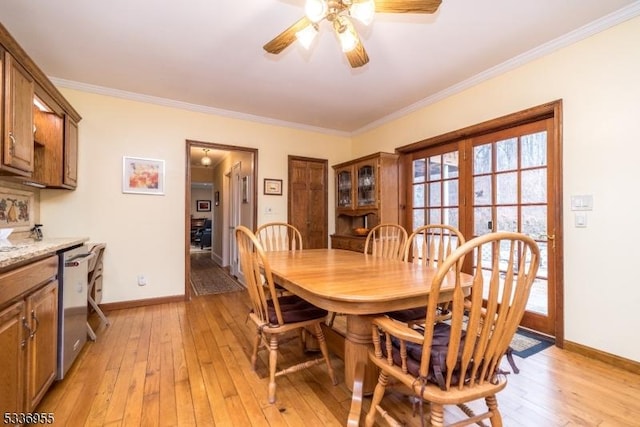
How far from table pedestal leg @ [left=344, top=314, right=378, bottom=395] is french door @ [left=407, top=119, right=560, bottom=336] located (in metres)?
1.88

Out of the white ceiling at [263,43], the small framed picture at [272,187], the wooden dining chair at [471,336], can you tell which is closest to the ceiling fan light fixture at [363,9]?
the white ceiling at [263,43]

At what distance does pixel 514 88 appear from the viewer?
104 inches

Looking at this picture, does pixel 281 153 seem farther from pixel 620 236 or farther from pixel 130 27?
pixel 620 236

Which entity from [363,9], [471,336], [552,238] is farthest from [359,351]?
[552,238]

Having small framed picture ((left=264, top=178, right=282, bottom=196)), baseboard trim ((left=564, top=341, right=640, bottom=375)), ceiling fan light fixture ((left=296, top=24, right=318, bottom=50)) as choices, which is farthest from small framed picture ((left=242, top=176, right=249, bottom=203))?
baseboard trim ((left=564, top=341, right=640, bottom=375))

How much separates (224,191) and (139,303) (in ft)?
10.8

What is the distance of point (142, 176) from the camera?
11.1 feet

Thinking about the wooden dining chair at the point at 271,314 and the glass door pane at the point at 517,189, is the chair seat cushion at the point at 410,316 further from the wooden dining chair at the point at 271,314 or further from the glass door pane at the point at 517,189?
the glass door pane at the point at 517,189

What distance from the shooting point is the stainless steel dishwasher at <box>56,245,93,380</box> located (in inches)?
69.6

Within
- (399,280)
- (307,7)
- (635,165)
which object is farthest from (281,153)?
(635,165)

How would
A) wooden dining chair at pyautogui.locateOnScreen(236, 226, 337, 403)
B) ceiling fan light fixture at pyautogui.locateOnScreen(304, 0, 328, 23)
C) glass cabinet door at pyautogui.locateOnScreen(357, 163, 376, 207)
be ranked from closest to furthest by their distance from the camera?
ceiling fan light fixture at pyautogui.locateOnScreen(304, 0, 328, 23) → wooden dining chair at pyautogui.locateOnScreen(236, 226, 337, 403) → glass cabinet door at pyautogui.locateOnScreen(357, 163, 376, 207)

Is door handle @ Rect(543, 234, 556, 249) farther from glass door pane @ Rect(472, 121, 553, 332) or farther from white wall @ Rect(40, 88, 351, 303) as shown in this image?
white wall @ Rect(40, 88, 351, 303)

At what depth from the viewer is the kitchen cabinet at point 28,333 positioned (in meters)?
1.21

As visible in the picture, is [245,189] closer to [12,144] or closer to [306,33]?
[12,144]
